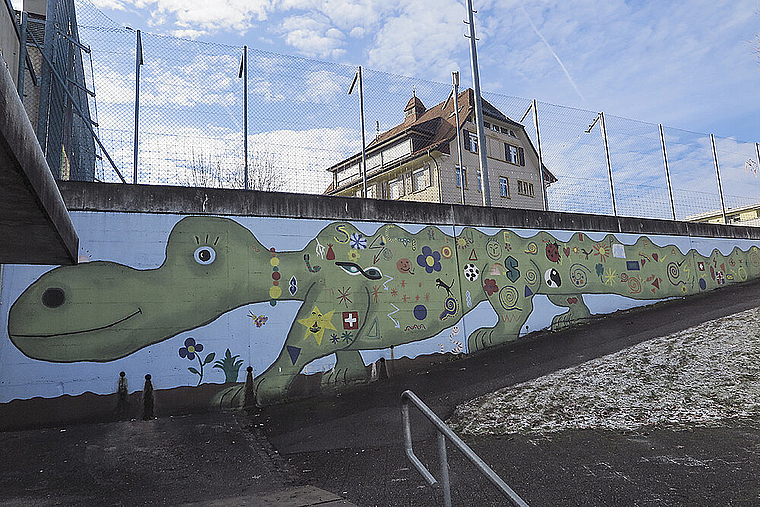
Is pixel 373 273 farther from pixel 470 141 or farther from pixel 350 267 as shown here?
pixel 470 141

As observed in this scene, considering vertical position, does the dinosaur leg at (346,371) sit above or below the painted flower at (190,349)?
below

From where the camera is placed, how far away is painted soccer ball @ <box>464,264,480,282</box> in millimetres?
9062

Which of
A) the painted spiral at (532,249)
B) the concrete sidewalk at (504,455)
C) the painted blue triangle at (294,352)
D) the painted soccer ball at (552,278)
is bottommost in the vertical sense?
the concrete sidewalk at (504,455)

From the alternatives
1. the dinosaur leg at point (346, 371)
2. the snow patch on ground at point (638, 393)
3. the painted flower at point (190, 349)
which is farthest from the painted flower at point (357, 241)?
the snow patch on ground at point (638, 393)

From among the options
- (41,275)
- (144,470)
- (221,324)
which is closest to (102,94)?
(41,275)

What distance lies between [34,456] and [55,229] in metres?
3.05

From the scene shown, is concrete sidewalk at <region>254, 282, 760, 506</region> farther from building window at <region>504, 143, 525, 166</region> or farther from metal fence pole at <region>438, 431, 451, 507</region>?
building window at <region>504, 143, 525, 166</region>

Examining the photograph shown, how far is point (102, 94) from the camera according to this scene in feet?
23.9

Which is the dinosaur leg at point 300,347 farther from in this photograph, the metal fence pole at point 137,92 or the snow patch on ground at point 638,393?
Answer: the metal fence pole at point 137,92

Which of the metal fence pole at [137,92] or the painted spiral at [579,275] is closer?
the metal fence pole at [137,92]

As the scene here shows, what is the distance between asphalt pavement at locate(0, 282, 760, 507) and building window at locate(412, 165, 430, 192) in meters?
4.88

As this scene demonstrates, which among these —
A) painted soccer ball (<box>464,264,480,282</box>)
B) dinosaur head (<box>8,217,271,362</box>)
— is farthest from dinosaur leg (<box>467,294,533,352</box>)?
dinosaur head (<box>8,217,271,362</box>)

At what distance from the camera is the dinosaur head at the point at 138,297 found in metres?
6.32

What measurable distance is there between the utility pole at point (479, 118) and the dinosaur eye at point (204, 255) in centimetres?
524
